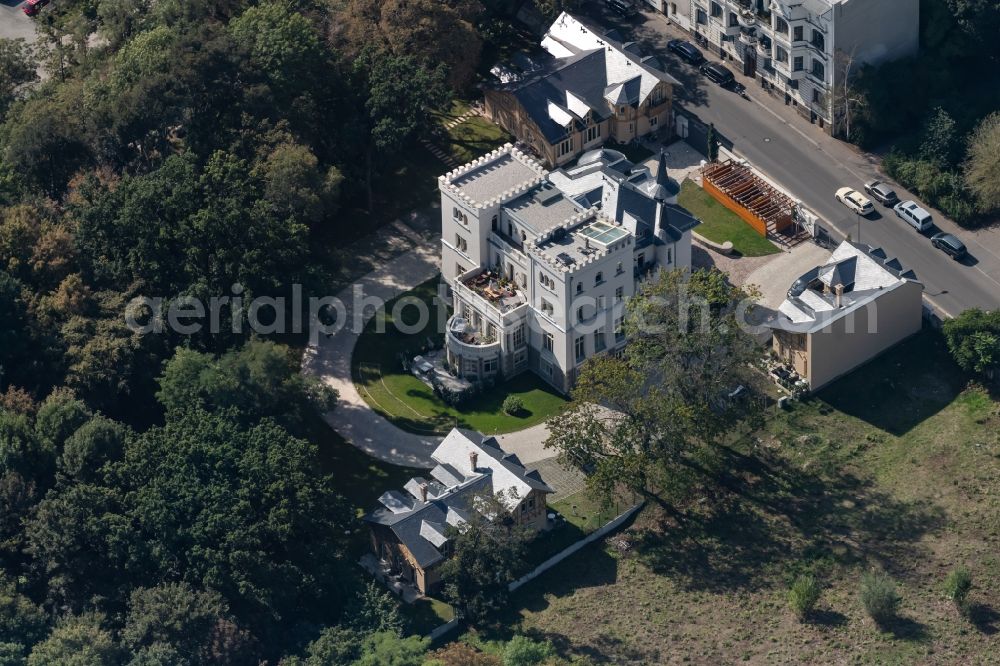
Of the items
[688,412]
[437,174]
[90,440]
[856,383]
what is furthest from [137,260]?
[856,383]

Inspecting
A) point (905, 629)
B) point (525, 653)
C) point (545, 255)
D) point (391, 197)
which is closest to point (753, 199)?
point (545, 255)

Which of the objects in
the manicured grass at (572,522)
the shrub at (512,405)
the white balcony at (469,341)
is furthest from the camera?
the white balcony at (469,341)

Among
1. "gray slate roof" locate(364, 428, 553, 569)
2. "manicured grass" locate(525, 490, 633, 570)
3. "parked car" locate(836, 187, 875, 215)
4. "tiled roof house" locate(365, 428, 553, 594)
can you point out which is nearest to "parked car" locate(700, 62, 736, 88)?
"parked car" locate(836, 187, 875, 215)

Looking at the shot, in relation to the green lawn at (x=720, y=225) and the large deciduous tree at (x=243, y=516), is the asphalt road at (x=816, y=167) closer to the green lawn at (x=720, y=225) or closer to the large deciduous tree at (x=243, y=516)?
the green lawn at (x=720, y=225)

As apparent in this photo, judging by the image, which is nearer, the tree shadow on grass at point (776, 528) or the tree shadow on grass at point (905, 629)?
the tree shadow on grass at point (905, 629)

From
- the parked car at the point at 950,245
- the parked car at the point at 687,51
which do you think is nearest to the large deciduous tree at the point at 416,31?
the parked car at the point at 687,51

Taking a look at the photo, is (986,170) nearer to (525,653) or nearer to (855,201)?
(855,201)

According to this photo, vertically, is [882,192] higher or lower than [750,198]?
higher
